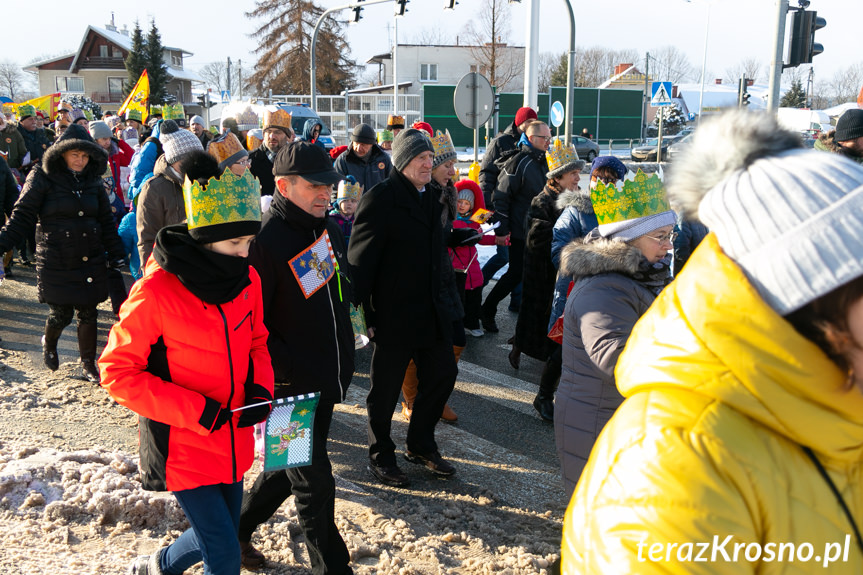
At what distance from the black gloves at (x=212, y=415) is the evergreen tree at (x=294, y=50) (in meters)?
55.4

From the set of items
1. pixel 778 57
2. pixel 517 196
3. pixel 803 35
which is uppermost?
pixel 803 35

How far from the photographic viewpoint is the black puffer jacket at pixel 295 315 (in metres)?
3.51

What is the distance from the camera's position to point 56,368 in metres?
6.34

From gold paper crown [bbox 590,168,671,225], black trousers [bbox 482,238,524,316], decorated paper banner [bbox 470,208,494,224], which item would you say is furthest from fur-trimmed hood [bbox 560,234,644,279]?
black trousers [bbox 482,238,524,316]

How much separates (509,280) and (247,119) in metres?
8.10

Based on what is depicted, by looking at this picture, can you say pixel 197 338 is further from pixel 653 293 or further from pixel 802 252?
pixel 802 252

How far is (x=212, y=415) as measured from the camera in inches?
109

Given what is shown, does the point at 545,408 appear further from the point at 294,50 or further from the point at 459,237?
the point at 294,50

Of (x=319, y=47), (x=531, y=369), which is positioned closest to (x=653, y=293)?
(x=531, y=369)

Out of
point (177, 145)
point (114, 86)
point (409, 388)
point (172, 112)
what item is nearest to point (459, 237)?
point (409, 388)

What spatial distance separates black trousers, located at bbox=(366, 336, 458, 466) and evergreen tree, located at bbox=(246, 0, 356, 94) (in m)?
53.8

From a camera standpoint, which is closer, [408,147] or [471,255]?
[408,147]

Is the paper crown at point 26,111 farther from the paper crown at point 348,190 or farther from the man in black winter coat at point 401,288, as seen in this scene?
the man in black winter coat at point 401,288

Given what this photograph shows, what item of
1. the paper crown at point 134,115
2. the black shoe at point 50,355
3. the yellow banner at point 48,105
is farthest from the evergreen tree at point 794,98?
the black shoe at point 50,355
